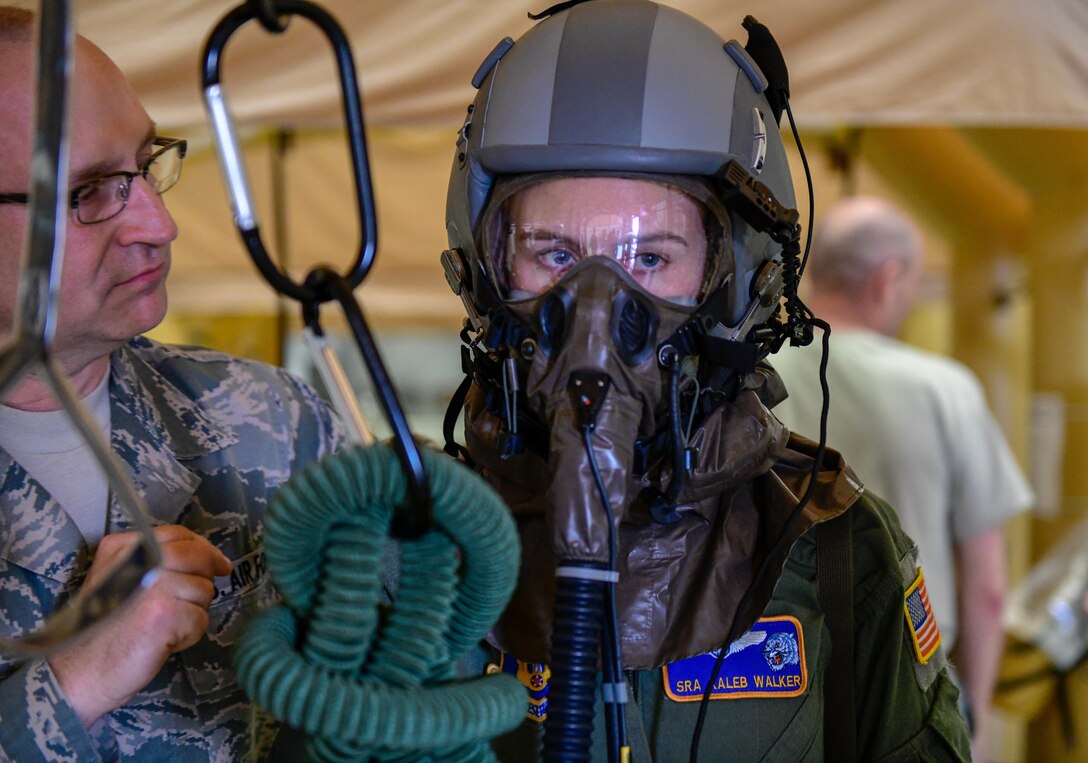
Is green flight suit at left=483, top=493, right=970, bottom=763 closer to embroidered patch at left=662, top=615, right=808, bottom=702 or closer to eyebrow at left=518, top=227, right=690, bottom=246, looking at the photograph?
embroidered patch at left=662, top=615, right=808, bottom=702

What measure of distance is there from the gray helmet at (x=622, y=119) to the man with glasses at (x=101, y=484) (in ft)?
1.53

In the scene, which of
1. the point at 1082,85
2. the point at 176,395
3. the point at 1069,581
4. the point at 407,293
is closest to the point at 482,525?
the point at 176,395

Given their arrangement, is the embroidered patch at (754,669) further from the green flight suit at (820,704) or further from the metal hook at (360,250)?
the metal hook at (360,250)

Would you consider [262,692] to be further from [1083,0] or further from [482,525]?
[1083,0]

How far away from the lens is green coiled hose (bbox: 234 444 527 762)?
2.73 feet

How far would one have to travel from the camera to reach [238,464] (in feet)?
5.84

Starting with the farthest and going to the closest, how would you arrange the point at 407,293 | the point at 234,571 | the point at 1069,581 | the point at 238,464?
the point at 407,293, the point at 1069,581, the point at 238,464, the point at 234,571

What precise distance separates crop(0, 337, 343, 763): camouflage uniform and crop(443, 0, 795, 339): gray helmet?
1.60ft

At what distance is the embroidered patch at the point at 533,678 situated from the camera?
54.6 inches

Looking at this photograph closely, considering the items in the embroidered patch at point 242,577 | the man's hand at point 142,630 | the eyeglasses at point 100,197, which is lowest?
the embroidered patch at point 242,577

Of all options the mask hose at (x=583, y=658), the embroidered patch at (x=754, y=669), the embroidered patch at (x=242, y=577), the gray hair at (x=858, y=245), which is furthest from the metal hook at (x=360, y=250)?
the gray hair at (x=858, y=245)

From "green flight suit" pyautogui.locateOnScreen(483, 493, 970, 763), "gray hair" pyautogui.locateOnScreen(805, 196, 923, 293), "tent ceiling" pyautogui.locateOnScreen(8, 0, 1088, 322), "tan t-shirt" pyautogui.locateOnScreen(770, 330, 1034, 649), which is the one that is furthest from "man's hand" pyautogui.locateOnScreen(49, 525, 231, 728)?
"gray hair" pyautogui.locateOnScreen(805, 196, 923, 293)

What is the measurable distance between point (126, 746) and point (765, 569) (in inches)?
35.2

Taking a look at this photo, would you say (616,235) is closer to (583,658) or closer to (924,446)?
(583,658)
